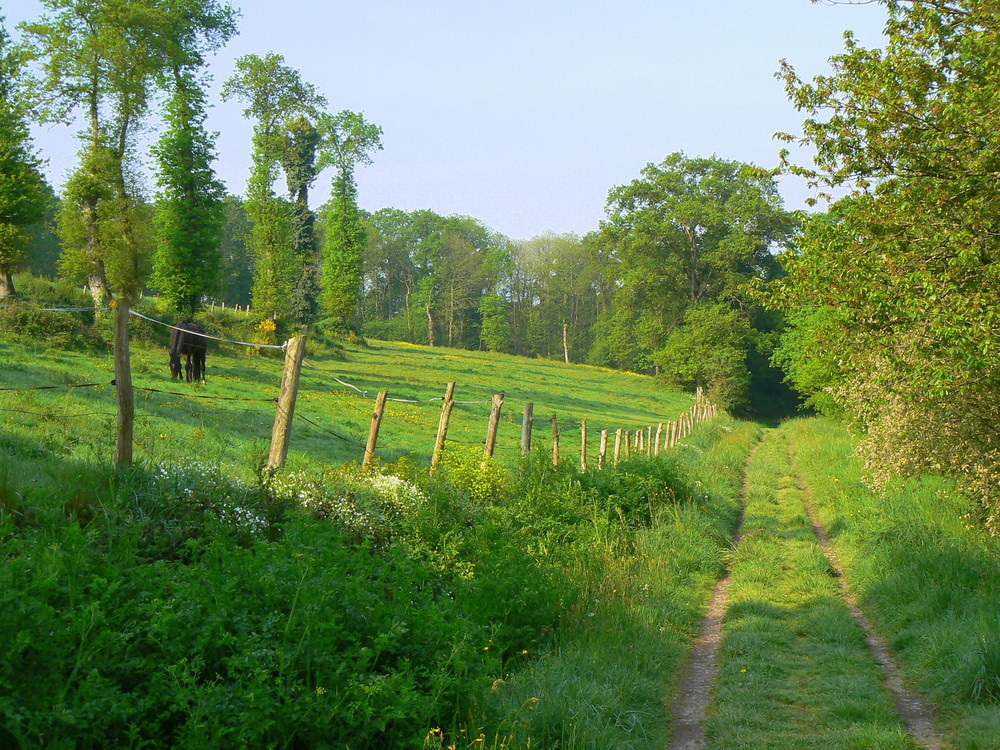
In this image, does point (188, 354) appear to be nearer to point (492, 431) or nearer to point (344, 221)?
point (492, 431)

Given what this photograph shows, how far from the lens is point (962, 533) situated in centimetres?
1121

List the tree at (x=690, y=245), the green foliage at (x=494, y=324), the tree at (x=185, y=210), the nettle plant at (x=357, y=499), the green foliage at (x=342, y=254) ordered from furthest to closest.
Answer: the green foliage at (x=494, y=324), the green foliage at (x=342, y=254), the tree at (x=690, y=245), the tree at (x=185, y=210), the nettle plant at (x=357, y=499)

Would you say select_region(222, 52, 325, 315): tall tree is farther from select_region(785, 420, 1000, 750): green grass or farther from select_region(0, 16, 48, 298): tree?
select_region(785, 420, 1000, 750): green grass

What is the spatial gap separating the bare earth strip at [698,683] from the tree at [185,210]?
92.7 feet

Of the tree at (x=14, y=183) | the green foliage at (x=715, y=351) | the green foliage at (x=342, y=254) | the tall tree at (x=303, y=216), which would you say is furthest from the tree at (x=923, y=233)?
the green foliage at (x=342, y=254)

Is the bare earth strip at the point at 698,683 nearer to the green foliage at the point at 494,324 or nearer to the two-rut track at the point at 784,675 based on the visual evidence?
the two-rut track at the point at 784,675

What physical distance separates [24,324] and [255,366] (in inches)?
→ 311

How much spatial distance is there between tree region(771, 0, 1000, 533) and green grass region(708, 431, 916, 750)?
250 cm

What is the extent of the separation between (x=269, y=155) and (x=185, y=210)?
11075mm

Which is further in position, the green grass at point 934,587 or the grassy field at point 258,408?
the grassy field at point 258,408

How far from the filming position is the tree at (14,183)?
2736 cm

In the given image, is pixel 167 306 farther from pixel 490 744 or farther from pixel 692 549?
pixel 490 744

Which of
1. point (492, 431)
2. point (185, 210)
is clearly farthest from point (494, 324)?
point (492, 431)

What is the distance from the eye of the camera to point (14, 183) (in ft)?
92.6
